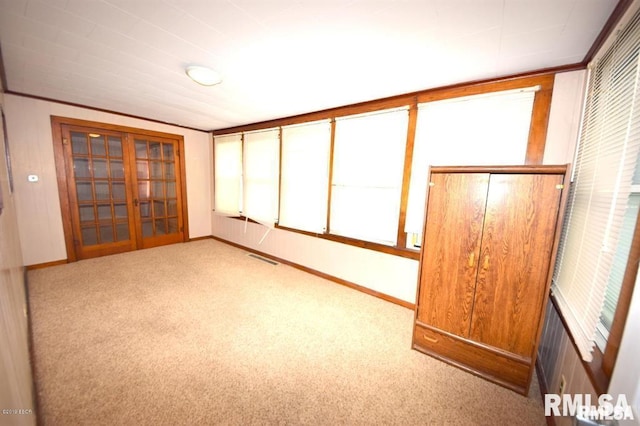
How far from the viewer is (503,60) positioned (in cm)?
178

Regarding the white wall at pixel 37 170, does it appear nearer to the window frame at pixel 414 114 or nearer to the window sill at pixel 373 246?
the window frame at pixel 414 114

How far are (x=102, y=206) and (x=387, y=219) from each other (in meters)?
4.64

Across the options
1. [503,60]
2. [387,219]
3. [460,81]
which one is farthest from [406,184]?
[503,60]

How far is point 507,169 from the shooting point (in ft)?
4.91

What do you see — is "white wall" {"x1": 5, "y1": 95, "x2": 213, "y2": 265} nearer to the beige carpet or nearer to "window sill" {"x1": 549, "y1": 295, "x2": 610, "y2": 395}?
the beige carpet

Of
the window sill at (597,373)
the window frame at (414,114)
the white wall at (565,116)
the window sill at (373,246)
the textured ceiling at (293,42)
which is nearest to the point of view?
the window sill at (597,373)

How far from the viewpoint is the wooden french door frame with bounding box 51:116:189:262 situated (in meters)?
3.36

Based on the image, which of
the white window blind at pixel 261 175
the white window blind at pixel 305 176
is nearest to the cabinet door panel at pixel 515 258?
the white window blind at pixel 305 176

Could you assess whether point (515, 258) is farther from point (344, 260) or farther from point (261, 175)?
point (261, 175)

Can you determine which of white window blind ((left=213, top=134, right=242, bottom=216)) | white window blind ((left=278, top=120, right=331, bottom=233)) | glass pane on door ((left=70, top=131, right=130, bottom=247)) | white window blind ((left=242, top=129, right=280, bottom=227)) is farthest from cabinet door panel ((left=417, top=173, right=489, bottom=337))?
glass pane on door ((left=70, top=131, right=130, bottom=247))

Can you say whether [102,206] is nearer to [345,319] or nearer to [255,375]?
[255,375]

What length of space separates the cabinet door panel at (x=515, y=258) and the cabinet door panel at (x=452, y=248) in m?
0.06

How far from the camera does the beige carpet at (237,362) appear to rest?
4.56 ft

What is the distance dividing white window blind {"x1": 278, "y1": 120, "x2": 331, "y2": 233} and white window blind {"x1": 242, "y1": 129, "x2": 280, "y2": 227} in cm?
20
